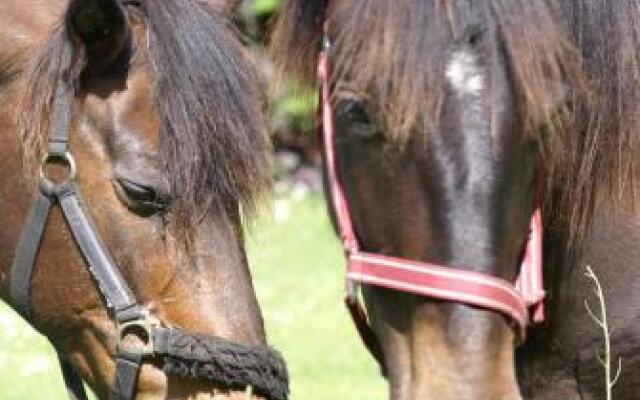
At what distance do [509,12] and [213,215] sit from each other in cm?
131

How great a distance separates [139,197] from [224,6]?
2.77ft

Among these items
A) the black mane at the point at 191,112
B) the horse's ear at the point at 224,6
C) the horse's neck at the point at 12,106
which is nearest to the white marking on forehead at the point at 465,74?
the black mane at the point at 191,112

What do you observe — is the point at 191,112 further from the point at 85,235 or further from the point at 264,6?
the point at 264,6

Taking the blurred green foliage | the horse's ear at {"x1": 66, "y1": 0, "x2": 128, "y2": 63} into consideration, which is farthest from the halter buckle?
the blurred green foliage

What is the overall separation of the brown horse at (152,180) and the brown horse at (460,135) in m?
0.74

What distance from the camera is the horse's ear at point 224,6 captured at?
488cm

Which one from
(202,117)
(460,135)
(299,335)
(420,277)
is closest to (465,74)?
(460,135)

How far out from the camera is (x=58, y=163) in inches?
178

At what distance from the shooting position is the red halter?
3455 millimetres

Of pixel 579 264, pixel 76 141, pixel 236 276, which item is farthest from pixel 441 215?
pixel 76 141

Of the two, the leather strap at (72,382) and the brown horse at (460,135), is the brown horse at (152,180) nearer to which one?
the leather strap at (72,382)

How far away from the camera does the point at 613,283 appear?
164 inches

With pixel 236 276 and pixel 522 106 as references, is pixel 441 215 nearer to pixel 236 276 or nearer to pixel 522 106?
pixel 522 106

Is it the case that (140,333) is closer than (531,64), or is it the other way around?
(531,64)
